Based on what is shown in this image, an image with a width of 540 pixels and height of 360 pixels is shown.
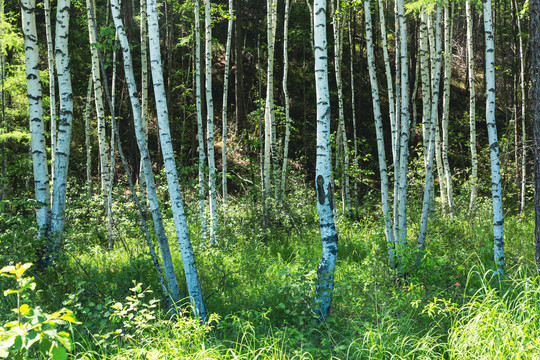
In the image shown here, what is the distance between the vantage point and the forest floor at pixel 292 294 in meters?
3.45

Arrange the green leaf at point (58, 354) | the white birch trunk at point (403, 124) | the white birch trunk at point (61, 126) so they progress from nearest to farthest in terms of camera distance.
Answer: the green leaf at point (58, 354) < the white birch trunk at point (403, 124) < the white birch trunk at point (61, 126)

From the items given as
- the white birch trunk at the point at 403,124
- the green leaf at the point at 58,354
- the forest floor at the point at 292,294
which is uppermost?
the white birch trunk at the point at 403,124

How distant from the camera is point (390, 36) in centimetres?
2036

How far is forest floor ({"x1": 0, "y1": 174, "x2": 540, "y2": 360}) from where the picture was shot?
3451mm

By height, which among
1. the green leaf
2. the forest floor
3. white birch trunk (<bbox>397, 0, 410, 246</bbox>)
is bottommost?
the forest floor

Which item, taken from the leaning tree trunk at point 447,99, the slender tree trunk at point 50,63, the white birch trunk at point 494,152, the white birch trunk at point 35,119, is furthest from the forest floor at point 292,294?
the slender tree trunk at point 50,63

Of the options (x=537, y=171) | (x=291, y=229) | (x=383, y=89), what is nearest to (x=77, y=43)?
(x=291, y=229)

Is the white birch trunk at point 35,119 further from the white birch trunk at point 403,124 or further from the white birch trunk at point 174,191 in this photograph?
the white birch trunk at point 403,124

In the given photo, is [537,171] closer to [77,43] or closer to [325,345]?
[325,345]

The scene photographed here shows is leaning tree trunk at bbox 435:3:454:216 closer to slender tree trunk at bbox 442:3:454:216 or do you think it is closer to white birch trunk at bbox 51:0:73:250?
slender tree trunk at bbox 442:3:454:216

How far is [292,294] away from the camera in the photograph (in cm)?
458

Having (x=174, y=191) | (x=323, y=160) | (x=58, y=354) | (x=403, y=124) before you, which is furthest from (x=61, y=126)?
(x=403, y=124)

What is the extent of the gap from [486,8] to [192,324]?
553 centimetres

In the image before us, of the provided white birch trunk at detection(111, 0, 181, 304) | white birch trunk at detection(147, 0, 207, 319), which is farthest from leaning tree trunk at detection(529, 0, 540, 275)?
white birch trunk at detection(111, 0, 181, 304)
